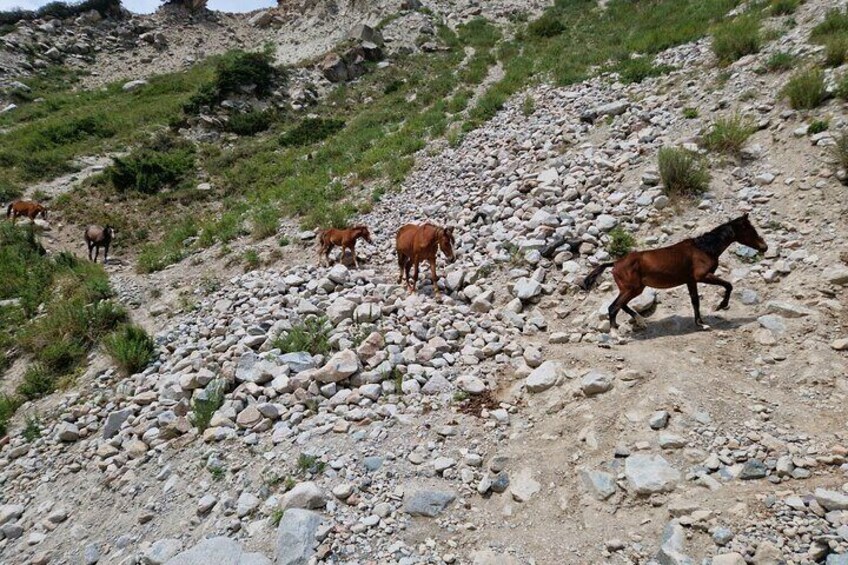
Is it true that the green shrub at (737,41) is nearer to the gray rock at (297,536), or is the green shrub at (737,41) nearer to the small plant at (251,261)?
the small plant at (251,261)

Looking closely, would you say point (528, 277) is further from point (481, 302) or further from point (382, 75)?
point (382, 75)

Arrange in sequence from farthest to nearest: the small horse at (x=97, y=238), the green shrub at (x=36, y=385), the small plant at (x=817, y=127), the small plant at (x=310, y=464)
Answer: the small horse at (x=97, y=238) → the green shrub at (x=36, y=385) → the small plant at (x=817, y=127) → the small plant at (x=310, y=464)

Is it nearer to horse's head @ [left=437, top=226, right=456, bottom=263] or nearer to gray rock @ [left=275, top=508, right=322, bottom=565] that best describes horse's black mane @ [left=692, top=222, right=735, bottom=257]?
horse's head @ [left=437, top=226, right=456, bottom=263]

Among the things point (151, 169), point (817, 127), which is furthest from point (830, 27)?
point (151, 169)

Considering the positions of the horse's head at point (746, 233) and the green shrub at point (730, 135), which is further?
the green shrub at point (730, 135)

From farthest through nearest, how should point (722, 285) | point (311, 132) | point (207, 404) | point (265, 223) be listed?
point (311, 132), point (265, 223), point (207, 404), point (722, 285)

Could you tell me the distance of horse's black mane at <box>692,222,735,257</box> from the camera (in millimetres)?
5973

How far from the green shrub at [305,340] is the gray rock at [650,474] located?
4.50 meters

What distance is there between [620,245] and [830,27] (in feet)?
30.6

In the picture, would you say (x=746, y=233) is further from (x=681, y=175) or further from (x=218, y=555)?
(x=218, y=555)

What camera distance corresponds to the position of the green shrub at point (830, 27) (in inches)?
422

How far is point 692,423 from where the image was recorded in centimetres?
448

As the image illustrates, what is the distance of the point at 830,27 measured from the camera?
36.3 ft

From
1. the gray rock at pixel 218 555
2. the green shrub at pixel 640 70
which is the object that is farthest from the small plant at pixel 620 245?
the green shrub at pixel 640 70
